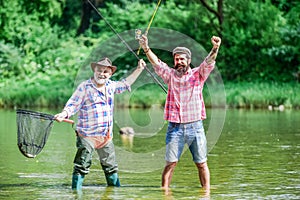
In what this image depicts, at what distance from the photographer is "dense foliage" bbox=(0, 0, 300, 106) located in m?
30.3

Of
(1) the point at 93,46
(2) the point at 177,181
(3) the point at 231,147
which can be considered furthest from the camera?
(1) the point at 93,46

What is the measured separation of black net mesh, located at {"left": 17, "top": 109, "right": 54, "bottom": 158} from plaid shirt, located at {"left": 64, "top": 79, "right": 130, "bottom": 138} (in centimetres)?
29

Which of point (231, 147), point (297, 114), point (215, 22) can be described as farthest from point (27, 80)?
point (231, 147)

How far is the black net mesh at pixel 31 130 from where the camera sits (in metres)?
9.76

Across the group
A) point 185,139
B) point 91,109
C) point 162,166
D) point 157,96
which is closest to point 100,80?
point 91,109

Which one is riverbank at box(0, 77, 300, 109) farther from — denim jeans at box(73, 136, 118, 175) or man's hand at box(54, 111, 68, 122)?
man's hand at box(54, 111, 68, 122)

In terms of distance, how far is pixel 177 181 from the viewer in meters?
10.7

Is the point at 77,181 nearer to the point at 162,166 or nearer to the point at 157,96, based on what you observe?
the point at 162,166

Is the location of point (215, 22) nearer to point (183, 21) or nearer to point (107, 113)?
point (183, 21)

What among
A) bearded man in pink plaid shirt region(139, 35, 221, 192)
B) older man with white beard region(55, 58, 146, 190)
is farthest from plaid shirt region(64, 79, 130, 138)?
Result: bearded man in pink plaid shirt region(139, 35, 221, 192)

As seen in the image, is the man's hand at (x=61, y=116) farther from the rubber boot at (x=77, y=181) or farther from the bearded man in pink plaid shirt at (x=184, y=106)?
the bearded man in pink plaid shirt at (x=184, y=106)

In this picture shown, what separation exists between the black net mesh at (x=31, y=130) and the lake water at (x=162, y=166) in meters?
0.45

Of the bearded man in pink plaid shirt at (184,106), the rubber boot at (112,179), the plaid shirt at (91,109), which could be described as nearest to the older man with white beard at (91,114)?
the plaid shirt at (91,109)

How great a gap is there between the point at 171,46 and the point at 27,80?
5253 mm
